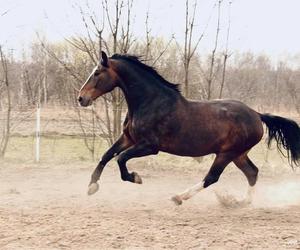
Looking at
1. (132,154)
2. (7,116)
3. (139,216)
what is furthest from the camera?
(7,116)

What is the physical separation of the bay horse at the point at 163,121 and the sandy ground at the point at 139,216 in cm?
45

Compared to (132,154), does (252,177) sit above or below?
below

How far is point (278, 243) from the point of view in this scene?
4.13 m

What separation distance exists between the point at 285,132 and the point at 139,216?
259cm

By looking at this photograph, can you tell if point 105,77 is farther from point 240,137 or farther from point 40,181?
point 40,181

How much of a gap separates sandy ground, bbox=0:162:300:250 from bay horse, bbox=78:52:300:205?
0.45 metres

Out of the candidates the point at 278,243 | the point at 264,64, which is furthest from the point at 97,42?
the point at 264,64

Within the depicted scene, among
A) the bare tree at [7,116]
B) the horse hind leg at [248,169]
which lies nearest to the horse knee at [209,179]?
the horse hind leg at [248,169]

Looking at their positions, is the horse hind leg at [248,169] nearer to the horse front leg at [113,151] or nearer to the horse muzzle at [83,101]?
the horse front leg at [113,151]

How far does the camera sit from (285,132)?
21.3 feet

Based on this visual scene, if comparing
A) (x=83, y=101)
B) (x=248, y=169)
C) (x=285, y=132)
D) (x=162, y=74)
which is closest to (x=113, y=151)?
(x=83, y=101)

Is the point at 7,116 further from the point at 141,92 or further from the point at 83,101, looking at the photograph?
the point at 141,92

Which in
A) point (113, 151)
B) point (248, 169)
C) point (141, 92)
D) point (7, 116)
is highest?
point (141, 92)

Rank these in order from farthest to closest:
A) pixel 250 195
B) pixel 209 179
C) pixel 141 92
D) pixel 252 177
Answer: pixel 252 177
pixel 250 195
pixel 209 179
pixel 141 92
